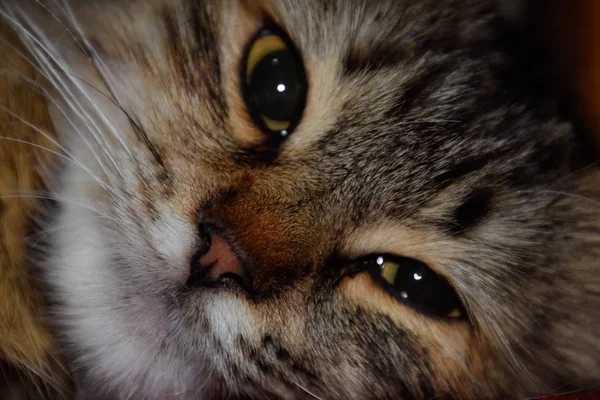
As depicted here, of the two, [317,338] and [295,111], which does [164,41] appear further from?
[317,338]

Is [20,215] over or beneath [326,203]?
beneath

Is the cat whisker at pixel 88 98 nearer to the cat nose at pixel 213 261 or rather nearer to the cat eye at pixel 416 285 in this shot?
the cat nose at pixel 213 261

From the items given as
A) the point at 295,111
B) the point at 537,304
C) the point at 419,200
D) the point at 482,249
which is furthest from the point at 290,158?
the point at 537,304

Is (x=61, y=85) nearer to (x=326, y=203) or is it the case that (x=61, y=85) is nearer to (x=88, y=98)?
(x=88, y=98)

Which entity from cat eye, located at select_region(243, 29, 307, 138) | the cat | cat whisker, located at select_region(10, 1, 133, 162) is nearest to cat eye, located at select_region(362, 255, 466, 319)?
the cat

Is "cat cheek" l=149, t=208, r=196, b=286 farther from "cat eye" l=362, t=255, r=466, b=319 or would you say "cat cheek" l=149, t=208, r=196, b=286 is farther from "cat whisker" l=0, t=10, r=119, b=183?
"cat eye" l=362, t=255, r=466, b=319

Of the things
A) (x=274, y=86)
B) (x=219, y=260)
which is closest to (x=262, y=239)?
(x=219, y=260)

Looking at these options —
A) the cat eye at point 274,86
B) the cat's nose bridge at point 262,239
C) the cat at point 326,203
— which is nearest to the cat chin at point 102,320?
the cat at point 326,203
